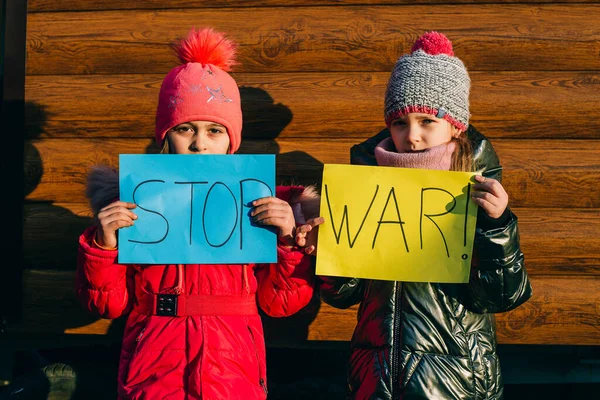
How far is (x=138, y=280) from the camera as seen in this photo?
2.25m

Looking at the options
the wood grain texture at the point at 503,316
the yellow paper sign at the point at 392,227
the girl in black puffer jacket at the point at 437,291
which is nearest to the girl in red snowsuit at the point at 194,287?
the yellow paper sign at the point at 392,227

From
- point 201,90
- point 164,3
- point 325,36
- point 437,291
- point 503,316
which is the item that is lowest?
point 503,316

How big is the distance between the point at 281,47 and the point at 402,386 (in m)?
1.74

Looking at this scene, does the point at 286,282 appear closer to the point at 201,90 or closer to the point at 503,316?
the point at 201,90

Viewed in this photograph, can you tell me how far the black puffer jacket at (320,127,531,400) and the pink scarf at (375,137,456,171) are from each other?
0.71ft

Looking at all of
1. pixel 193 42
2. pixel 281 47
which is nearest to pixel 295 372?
pixel 281 47

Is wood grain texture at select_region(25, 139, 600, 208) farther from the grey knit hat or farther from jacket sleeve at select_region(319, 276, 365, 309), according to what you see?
jacket sleeve at select_region(319, 276, 365, 309)

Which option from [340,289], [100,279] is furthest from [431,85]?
[100,279]

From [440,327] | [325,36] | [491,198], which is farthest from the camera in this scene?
[325,36]

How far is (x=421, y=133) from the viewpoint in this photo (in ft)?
7.20

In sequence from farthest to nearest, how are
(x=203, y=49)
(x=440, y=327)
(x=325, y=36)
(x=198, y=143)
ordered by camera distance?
(x=325, y=36), (x=203, y=49), (x=198, y=143), (x=440, y=327)

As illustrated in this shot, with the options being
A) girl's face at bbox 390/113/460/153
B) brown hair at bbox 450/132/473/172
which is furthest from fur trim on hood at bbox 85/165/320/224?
brown hair at bbox 450/132/473/172

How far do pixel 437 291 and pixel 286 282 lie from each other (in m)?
0.51

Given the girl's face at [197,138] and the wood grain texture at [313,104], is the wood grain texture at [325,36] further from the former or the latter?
the girl's face at [197,138]
